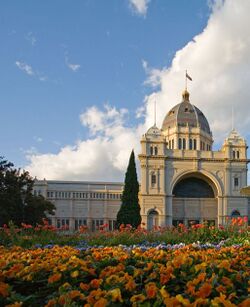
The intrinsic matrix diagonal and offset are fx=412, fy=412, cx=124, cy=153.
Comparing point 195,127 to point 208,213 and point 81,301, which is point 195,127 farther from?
point 81,301

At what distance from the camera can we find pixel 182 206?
2291 inches

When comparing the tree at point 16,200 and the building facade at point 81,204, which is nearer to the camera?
the tree at point 16,200

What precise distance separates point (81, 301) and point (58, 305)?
12.6 inches

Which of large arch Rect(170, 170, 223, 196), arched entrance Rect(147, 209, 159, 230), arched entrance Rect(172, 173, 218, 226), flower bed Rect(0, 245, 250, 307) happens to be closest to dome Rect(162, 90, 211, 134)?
large arch Rect(170, 170, 223, 196)

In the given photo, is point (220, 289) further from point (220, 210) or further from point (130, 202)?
point (220, 210)

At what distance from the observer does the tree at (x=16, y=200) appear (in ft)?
90.3

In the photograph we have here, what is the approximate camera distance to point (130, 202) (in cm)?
4600

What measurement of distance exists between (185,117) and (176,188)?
12.3 metres

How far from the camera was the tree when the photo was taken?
90.3 feet

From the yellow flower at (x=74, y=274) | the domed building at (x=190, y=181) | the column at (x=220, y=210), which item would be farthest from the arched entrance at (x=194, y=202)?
the yellow flower at (x=74, y=274)

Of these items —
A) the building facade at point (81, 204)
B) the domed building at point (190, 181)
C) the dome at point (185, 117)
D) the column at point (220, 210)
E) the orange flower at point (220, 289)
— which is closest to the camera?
the orange flower at point (220, 289)

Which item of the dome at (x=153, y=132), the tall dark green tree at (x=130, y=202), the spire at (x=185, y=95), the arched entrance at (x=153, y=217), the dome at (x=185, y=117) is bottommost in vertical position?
the arched entrance at (x=153, y=217)

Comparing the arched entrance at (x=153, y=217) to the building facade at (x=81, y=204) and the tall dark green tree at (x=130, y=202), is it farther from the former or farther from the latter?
the tall dark green tree at (x=130, y=202)

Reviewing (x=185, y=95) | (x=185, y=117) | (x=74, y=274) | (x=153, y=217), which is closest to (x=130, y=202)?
(x=153, y=217)
